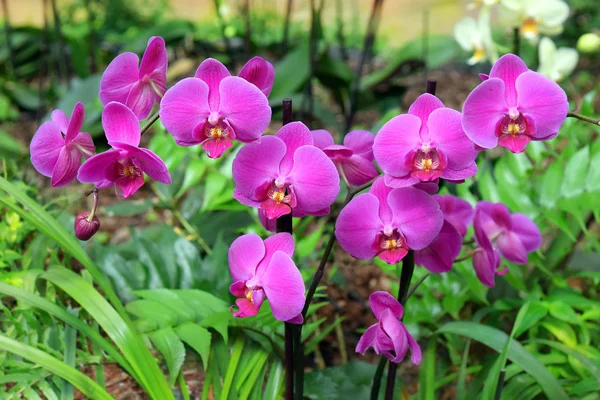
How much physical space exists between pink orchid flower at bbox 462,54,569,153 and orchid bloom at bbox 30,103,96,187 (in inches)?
16.1

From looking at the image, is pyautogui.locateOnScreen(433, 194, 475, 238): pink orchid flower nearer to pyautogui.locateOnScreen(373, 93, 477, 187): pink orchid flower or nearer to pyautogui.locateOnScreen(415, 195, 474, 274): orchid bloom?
pyautogui.locateOnScreen(415, 195, 474, 274): orchid bloom

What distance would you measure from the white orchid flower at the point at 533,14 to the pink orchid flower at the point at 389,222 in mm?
1010

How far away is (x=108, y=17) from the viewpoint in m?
3.97

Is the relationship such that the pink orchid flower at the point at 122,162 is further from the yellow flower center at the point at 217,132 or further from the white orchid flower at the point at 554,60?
the white orchid flower at the point at 554,60

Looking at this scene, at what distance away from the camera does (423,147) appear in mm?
674

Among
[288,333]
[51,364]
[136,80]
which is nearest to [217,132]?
[136,80]

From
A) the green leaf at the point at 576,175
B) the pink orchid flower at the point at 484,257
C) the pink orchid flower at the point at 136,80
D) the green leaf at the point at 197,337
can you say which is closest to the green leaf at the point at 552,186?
the green leaf at the point at 576,175

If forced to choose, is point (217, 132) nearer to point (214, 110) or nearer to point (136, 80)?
point (214, 110)

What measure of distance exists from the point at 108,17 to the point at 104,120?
11.8 ft

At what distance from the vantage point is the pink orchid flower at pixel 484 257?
812 mm

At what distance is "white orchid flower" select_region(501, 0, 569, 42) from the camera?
60.8 inches

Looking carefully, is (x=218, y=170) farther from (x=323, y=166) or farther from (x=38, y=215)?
(x=323, y=166)

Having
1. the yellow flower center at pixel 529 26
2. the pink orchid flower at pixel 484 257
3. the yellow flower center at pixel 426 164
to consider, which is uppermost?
the yellow flower center at pixel 426 164

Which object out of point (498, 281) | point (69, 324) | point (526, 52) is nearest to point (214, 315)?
point (69, 324)
